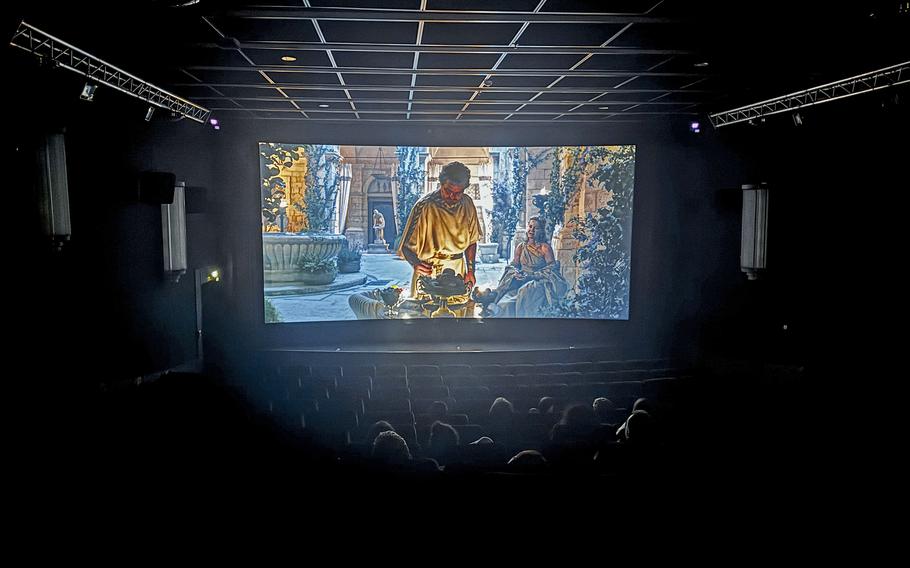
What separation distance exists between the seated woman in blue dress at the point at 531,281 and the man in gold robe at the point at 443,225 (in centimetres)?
88

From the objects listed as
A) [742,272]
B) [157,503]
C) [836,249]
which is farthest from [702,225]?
[157,503]

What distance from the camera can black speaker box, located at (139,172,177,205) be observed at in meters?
7.18

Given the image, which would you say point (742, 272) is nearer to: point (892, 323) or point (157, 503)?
point (892, 323)

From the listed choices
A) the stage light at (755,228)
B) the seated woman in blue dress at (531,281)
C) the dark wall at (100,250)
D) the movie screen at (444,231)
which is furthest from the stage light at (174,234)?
the stage light at (755,228)

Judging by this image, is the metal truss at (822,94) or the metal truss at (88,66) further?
the metal truss at (822,94)

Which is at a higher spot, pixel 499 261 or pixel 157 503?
pixel 499 261

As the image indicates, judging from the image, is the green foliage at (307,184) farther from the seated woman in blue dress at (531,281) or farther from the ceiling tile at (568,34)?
the ceiling tile at (568,34)

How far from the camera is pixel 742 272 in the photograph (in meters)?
9.74

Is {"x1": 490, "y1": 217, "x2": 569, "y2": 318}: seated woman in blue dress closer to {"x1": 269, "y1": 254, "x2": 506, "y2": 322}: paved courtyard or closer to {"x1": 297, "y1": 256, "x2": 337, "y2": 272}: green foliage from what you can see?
{"x1": 269, "y1": 254, "x2": 506, "y2": 322}: paved courtyard

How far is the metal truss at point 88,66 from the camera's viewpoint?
4.82 metres

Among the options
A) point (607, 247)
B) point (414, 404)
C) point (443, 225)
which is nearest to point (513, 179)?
point (443, 225)

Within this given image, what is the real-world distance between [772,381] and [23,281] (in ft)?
28.5

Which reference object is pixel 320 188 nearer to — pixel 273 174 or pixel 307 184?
pixel 307 184

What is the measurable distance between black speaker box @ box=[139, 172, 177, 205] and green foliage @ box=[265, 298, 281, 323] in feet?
11.7
